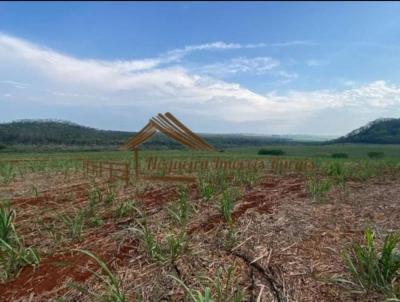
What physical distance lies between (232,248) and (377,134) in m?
40.1

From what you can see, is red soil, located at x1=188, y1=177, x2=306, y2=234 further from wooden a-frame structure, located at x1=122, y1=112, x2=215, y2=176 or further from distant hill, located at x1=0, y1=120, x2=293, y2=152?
distant hill, located at x1=0, y1=120, x2=293, y2=152

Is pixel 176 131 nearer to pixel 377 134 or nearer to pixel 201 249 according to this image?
pixel 201 249

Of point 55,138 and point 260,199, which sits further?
point 55,138

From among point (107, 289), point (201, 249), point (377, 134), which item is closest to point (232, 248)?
point (201, 249)

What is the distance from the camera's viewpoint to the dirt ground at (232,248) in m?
2.28

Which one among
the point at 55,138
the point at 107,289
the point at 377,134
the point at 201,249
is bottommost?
the point at 107,289

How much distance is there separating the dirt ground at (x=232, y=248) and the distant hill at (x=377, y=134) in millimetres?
35068

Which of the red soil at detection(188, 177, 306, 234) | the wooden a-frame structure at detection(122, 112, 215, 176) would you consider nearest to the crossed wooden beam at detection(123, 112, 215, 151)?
the wooden a-frame structure at detection(122, 112, 215, 176)

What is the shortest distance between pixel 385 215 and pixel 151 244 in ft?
8.19

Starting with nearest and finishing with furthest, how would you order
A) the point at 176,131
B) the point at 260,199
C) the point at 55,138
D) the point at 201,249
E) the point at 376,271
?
the point at 376,271 < the point at 201,249 < the point at 260,199 < the point at 176,131 < the point at 55,138

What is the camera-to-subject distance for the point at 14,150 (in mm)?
29859

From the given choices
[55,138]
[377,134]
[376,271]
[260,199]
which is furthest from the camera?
[55,138]

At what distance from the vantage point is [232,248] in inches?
109

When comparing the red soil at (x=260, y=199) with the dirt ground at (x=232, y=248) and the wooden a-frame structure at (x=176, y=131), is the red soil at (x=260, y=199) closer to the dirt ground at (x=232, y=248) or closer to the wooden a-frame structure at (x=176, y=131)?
the dirt ground at (x=232, y=248)
